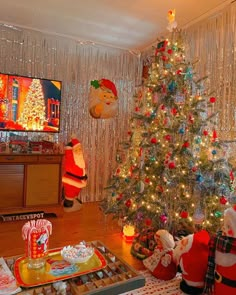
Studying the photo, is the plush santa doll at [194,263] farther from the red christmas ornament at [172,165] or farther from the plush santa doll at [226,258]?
the red christmas ornament at [172,165]

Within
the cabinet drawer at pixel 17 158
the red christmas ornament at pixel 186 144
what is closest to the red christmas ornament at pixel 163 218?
the red christmas ornament at pixel 186 144

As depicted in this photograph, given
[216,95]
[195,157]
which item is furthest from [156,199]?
[216,95]

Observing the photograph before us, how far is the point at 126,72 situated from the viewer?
4.52m

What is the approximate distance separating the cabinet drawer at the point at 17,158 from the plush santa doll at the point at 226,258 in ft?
7.94

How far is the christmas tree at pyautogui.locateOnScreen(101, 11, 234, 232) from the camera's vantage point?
2.42 meters

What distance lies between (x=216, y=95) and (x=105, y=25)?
5.79 feet

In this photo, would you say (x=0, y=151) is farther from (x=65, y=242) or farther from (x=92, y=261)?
(x=92, y=261)

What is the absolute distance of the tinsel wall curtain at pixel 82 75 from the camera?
3.72 m

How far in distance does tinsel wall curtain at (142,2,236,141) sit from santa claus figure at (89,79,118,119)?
4.10 feet

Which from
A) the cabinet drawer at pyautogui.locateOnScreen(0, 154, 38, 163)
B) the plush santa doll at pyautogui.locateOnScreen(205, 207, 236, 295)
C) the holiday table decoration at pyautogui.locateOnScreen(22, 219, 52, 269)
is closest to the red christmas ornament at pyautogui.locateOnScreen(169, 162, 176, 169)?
the plush santa doll at pyautogui.locateOnScreen(205, 207, 236, 295)

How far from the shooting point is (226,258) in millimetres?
1615

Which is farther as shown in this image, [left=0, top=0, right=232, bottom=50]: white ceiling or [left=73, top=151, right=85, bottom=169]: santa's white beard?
[left=73, top=151, right=85, bottom=169]: santa's white beard

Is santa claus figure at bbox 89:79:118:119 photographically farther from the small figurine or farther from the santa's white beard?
the small figurine

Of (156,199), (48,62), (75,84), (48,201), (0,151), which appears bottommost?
(48,201)
